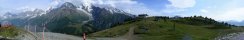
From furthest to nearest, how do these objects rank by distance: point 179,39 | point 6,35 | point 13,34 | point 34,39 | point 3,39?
point 179,39 < point 34,39 < point 13,34 < point 6,35 < point 3,39

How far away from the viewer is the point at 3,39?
51.5 metres

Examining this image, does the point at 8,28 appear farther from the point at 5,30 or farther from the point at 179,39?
the point at 179,39

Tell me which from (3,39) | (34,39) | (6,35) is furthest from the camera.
→ (34,39)

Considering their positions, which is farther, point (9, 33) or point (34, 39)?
point (34, 39)

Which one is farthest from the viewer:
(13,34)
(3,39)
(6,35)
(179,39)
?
(179,39)

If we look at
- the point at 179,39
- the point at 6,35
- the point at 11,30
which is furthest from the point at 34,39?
the point at 179,39

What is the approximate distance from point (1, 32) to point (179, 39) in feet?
376

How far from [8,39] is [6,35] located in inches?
143

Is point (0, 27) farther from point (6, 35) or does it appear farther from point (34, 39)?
point (34, 39)

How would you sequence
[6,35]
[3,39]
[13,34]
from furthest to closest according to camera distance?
Result: [13,34] → [6,35] → [3,39]

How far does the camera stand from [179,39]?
546 ft

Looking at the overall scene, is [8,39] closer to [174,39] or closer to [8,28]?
[8,28]

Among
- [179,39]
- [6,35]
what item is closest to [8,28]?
[6,35]

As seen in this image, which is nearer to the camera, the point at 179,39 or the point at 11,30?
the point at 11,30
